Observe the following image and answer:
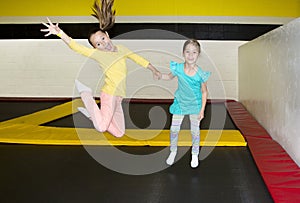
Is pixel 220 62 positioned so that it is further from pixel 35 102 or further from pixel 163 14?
pixel 35 102

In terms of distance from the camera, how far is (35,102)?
5.87 metres

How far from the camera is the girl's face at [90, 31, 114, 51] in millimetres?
2139

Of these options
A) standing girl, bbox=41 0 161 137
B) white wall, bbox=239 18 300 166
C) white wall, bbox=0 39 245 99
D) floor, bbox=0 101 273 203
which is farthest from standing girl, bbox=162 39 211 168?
white wall, bbox=0 39 245 99

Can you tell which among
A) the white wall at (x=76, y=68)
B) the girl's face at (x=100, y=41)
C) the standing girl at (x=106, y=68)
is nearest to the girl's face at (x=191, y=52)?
the standing girl at (x=106, y=68)

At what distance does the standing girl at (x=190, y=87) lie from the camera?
206cm

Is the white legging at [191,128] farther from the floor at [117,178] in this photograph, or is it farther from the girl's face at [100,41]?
the girl's face at [100,41]

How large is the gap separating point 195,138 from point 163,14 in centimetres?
396

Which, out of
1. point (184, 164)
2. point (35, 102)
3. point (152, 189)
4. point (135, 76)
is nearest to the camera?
point (152, 189)

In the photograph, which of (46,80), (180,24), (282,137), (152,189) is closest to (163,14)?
(180,24)

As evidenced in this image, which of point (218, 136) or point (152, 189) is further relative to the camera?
point (218, 136)

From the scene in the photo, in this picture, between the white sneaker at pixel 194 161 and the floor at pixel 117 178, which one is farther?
the white sneaker at pixel 194 161

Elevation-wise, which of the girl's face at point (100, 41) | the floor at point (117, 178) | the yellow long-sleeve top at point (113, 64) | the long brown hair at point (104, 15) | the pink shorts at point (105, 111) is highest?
the long brown hair at point (104, 15)

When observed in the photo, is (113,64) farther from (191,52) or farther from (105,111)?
(191,52)

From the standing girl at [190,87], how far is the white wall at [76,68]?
3.86 meters
